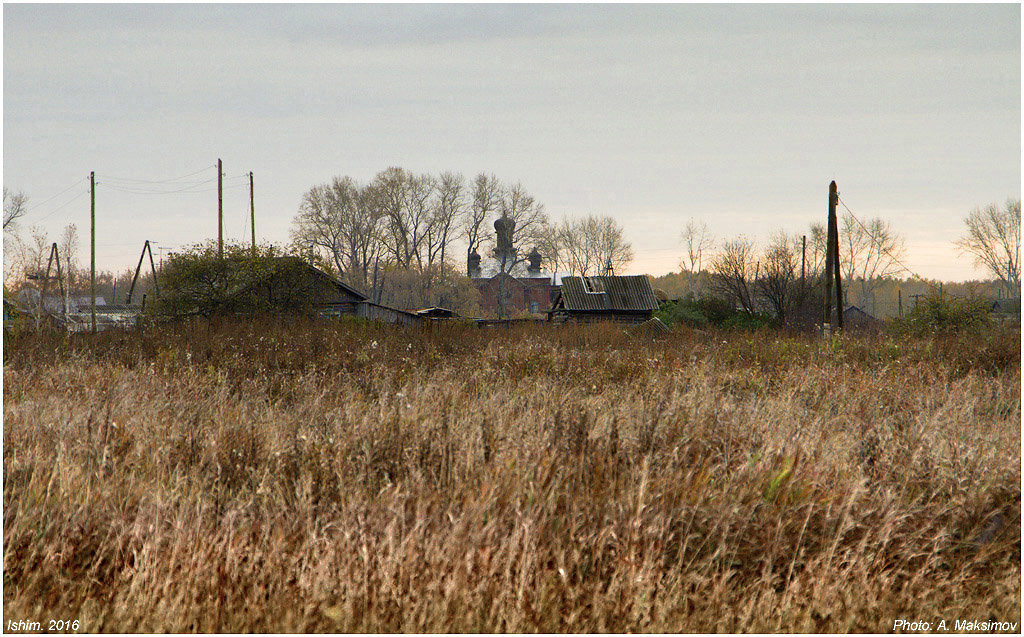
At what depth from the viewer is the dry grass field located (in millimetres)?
2992

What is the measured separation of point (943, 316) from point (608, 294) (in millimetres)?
21229

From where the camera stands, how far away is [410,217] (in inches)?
2207

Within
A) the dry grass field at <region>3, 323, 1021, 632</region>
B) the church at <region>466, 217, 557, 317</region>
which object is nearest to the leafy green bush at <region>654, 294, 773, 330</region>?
the dry grass field at <region>3, 323, 1021, 632</region>

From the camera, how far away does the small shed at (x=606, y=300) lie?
1543 inches

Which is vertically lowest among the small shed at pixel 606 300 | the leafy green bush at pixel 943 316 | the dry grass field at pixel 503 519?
the dry grass field at pixel 503 519

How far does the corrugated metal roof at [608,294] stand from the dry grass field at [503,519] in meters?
32.9

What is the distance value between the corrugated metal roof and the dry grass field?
3289 cm

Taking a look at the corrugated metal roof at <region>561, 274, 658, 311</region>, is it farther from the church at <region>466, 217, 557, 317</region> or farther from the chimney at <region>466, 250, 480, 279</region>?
the chimney at <region>466, 250, 480, 279</region>

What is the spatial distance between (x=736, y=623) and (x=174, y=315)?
23.7 meters

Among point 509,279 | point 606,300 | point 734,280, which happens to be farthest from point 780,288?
point 509,279

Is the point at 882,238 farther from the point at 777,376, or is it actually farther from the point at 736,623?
the point at 736,623

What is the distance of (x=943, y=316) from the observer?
20094mm

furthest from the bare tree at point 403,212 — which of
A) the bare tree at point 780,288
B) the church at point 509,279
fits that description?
the bare tree at point 780,288

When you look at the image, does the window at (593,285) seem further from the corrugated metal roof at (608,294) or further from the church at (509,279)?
the church at (509,279)
